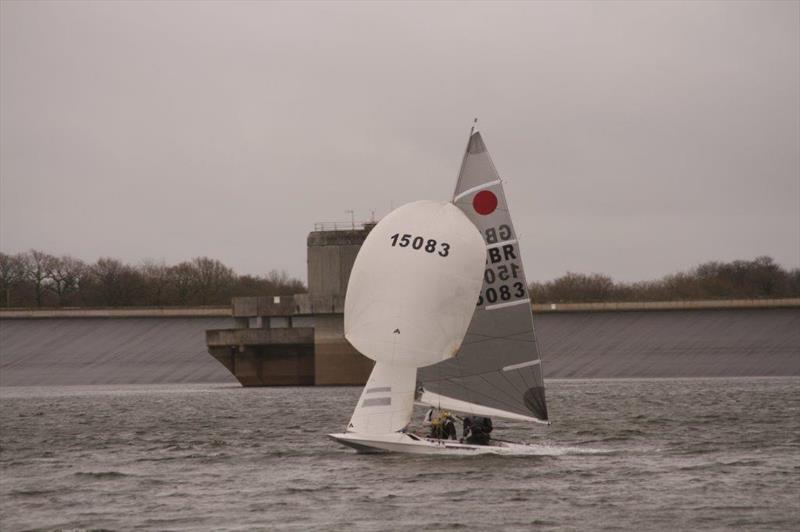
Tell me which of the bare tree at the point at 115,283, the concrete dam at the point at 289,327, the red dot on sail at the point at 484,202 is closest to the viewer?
the red dot on sail at the point at 484,202

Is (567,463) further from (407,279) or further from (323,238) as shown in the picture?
(323,238)

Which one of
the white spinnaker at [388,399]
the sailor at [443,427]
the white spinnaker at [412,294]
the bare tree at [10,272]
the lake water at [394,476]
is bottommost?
the lake water at [394,476]

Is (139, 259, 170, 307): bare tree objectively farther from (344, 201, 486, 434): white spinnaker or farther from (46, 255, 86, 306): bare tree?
(344, 201, 486, 434): white spinnaker

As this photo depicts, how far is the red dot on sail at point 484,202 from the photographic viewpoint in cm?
4581

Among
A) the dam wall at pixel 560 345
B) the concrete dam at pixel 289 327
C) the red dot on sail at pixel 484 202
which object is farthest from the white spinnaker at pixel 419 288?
the dam wall at pixel 560 345

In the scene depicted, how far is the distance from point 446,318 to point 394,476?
16.9 ft

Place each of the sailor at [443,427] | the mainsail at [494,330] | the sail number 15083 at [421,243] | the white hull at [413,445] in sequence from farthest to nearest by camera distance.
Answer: the mainsail at [494,330] → the sailor at [443,427] → the sail number 15083 at [421,243] → the white hull at [413,445]

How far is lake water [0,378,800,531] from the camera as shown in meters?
35.2

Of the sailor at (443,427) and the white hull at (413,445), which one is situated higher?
the sailor at (443,427)

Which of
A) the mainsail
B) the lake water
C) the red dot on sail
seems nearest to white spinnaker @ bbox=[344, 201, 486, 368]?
the mainsail

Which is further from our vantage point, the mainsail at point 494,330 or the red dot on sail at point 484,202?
the red dot on sail at point 484,202

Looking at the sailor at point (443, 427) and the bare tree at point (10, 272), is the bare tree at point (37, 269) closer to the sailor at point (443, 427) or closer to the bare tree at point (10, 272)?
the bare tree at point (10, 272)

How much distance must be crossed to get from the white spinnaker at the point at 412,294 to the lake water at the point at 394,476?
2431 mm

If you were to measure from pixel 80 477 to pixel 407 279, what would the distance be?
34.8 feet
